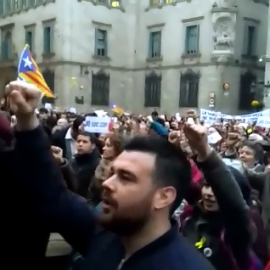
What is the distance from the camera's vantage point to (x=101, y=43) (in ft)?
125

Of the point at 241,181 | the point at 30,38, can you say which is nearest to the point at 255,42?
the point at 30,38

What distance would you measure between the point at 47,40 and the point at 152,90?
25.4 feet

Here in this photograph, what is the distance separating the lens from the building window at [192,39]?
35191 mm

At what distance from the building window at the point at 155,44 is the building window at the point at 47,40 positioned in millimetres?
6692

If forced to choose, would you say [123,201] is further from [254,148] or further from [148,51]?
[148,51]

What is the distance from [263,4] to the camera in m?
37.1

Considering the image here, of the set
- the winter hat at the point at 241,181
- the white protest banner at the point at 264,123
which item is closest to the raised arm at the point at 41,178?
the winter hat at the point at 241,181

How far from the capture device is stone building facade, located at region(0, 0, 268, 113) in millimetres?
33969

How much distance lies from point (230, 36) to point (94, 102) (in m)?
9.81

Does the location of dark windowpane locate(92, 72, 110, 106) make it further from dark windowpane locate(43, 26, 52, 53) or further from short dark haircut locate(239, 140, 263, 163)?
short dark haircut locate(239, 140, 263, 163)

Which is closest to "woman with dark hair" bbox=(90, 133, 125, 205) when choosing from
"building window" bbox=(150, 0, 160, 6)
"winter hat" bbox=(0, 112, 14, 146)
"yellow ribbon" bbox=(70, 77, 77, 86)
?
"winter hat" bbox=(0, 112, 14, 146)

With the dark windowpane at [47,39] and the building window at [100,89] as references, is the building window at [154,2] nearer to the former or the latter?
the building window at [100,89]

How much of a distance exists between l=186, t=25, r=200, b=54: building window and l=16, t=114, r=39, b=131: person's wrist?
109ft

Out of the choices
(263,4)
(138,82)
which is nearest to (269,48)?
(263,4)
